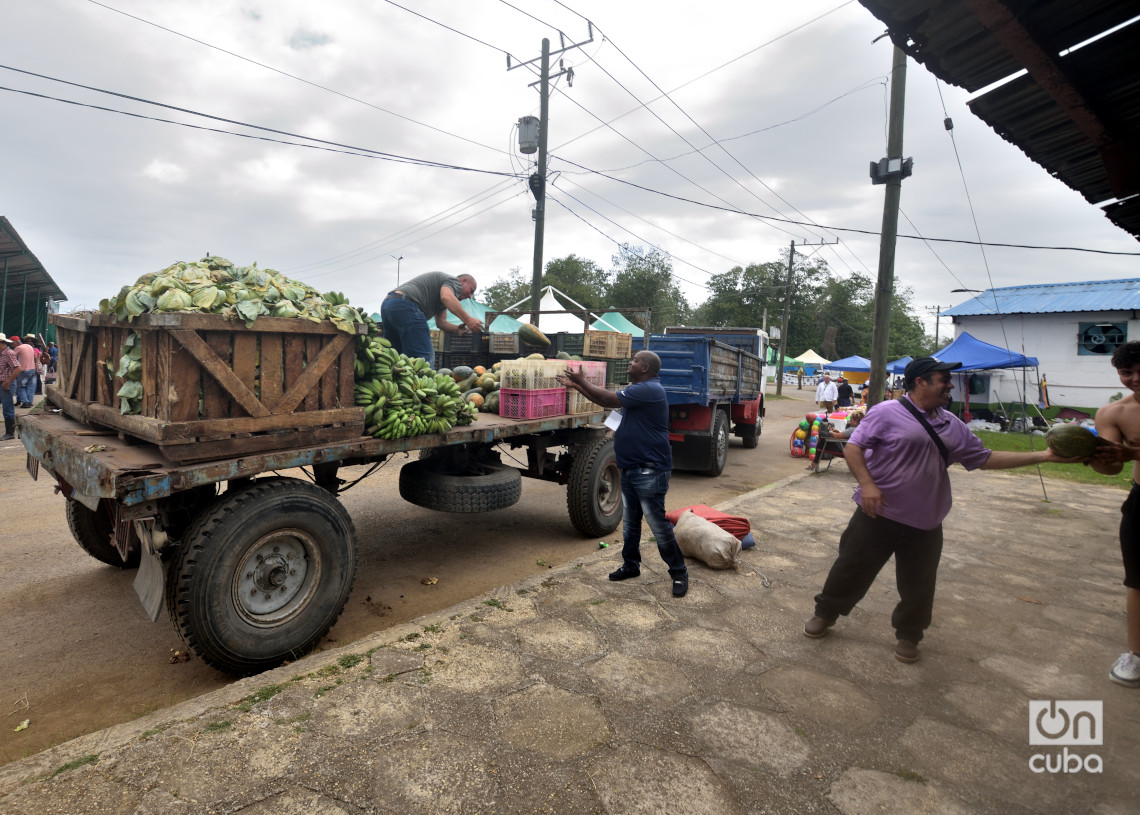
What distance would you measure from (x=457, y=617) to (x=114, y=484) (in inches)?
76.5

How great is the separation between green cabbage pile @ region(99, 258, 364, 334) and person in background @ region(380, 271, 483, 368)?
1762mm

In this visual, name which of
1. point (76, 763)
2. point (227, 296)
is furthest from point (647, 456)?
point (76, 763)

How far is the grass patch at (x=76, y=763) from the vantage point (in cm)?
216

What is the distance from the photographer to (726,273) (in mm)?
62188

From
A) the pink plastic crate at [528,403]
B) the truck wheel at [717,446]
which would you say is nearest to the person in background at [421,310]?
the pink plastic crate at [528,403]

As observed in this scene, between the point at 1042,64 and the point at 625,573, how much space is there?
3.65 m

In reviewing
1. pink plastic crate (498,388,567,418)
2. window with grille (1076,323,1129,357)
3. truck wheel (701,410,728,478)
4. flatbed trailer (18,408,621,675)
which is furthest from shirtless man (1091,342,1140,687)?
window with grille (1076,323,1129,357)

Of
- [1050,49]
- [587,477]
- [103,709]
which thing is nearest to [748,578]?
[587,477]

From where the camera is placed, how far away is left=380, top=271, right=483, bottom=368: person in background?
5777mm

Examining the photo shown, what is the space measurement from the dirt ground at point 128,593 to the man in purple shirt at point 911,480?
278 cm

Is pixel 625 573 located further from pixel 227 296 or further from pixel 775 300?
pixel 775 300

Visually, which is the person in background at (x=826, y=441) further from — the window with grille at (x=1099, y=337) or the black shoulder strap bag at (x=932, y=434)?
the window with grille at (x=1099, y=337)

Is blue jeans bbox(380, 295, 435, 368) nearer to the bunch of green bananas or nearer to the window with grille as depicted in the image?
the bunch of green bananas

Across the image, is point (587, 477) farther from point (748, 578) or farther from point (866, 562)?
point (866, 562)
